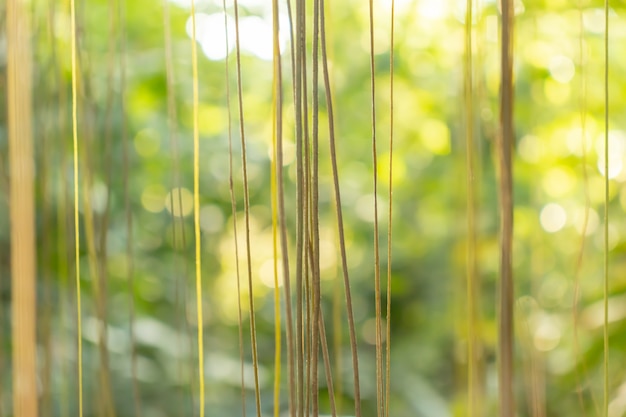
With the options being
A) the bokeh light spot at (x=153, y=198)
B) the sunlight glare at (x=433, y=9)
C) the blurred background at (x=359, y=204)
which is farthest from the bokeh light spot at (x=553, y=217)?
the bokeh light spot at (x=153, y=198)

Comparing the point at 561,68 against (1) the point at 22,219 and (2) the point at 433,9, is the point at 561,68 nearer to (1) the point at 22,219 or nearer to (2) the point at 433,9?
(2) the point at 433,9

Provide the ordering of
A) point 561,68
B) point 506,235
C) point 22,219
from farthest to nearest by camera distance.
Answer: point 561,68 < point 22,219 < point 506,235

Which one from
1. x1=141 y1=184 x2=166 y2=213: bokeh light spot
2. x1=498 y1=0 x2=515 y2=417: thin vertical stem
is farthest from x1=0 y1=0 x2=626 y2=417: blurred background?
x1=498 y1=0 x2=515 y2=417: thin vertical stem

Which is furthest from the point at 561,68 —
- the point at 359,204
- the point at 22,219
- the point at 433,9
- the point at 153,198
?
the point at 22,219

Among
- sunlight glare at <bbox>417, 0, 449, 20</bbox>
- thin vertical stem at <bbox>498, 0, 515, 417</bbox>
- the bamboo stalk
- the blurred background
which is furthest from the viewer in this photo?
sunlight glare at <bbox>417, 0, 449, 20</bbox>

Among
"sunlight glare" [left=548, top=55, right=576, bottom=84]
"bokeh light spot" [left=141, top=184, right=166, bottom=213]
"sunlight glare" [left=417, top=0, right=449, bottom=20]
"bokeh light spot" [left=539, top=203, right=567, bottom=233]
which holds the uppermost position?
"sunlight glare" [left=417, top=0, right=449, bottom=20]

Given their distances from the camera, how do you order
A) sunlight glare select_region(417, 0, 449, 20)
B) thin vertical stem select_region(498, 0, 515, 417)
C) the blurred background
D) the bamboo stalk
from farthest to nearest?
sunlight glare select_region(417, 0, 449, 20), the blurred background, the bamboo stalk, thin vertical stem select_region(498, 0, 515, 417)

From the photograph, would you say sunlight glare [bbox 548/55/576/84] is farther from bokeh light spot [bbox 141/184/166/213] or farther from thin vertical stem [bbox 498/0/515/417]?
thin vertical stem [bbox 498/0/515/417]

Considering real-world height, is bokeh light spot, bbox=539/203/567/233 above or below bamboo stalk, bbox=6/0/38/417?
below

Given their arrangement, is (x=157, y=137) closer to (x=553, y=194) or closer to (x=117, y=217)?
(x=117, y=217)

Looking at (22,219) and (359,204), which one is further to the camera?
(359,204)

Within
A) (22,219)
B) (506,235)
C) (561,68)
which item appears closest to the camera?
(506,235)

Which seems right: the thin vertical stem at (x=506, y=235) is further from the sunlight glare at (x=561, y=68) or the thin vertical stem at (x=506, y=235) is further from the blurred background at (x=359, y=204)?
the sunlight glare at (x=561, y=68)

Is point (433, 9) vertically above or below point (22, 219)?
above
